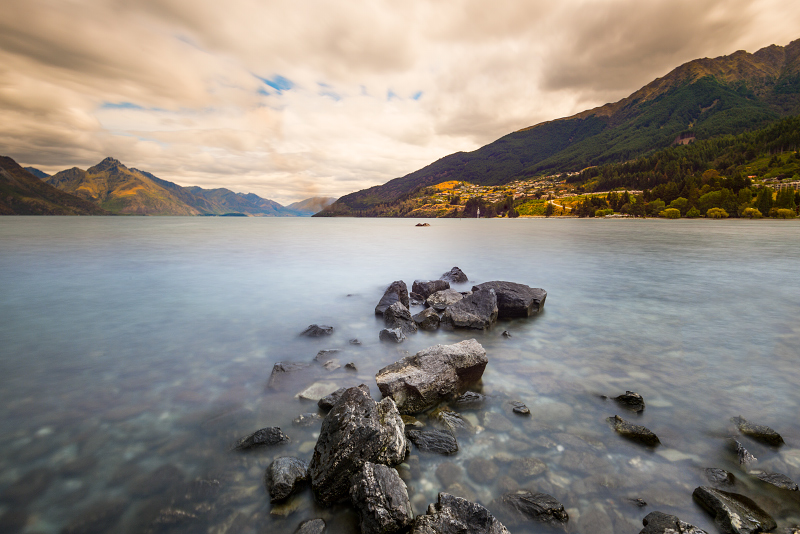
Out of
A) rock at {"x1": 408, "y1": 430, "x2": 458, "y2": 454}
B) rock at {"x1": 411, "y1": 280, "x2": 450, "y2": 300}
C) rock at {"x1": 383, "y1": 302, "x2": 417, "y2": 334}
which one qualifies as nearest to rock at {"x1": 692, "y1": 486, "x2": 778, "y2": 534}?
rock at {"x1": 408, "y1": 430, "x2": 458, "y2": 454}

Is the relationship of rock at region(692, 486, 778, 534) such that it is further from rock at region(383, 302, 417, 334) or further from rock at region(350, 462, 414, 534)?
rock at region(383, 302, 417, 334)

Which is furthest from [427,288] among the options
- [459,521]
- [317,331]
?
[459,521]

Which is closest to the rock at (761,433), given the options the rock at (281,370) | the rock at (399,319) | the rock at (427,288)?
the rock at (399,319)

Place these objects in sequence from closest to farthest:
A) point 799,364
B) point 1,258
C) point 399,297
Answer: point 799,364 < point 399,297 < point 1,258

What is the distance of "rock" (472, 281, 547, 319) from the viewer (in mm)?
11953

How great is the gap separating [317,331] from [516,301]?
7.15m

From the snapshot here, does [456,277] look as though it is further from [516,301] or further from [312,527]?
[312,527]

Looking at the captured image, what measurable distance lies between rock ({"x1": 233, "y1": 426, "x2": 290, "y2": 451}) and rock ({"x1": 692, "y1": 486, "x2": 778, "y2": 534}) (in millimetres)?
5902

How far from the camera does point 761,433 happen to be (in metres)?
5.28

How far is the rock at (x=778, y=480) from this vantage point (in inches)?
170

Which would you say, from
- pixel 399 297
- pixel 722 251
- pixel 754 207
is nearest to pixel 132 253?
pixel 399 297

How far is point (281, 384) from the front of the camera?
7324mm

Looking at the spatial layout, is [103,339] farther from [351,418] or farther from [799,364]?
[799,364]

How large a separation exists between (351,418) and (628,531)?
3.65 metres
